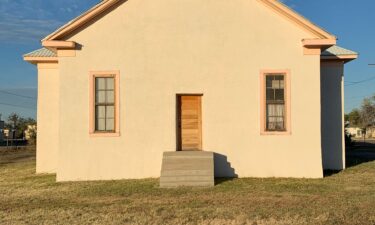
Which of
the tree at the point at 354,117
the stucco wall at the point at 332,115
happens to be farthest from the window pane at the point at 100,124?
the tree at the point at 354,117

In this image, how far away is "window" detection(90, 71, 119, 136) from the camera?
43.2 feet

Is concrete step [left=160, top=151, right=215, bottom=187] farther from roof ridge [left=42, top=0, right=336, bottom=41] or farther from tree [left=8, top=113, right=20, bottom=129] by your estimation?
tree [left=8, top=113, right=20, bottom=129]

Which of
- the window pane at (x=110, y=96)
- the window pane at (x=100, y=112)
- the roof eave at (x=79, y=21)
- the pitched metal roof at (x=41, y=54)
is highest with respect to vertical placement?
the roof eave at (x=79, y=21)

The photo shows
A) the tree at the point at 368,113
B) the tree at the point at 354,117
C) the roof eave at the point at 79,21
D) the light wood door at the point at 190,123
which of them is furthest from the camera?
the tree at the point at 354,117

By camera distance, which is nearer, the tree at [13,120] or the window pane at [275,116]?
the window pane at [275,116]

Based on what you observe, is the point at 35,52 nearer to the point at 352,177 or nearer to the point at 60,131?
the point at 60,131

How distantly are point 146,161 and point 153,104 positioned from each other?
1.85 meters

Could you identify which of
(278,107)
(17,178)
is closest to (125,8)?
(278,107)

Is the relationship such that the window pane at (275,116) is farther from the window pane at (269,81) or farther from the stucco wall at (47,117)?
the stucco wall at (47,117)

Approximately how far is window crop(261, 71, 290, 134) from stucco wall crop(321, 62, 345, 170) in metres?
2.91

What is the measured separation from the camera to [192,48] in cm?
1322

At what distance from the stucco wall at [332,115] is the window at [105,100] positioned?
7789 millimetres

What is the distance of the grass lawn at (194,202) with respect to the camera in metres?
7.73

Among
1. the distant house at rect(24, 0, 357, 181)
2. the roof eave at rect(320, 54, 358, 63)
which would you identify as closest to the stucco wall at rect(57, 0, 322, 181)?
the distant house at rect(24, 0, 357, 181)
